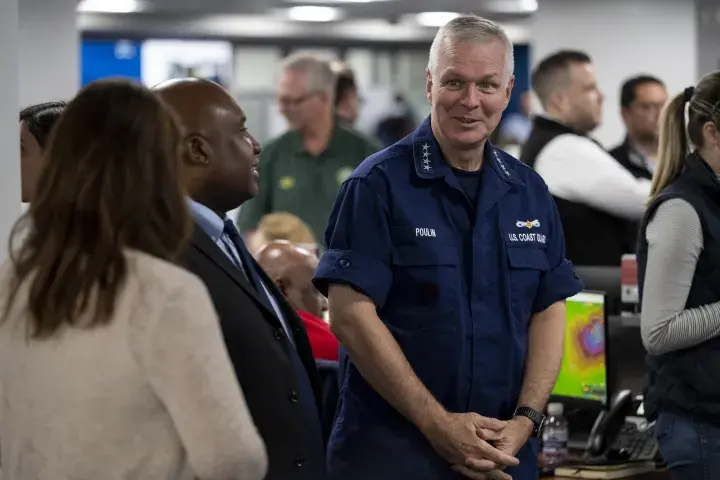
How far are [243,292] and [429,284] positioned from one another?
19.5 inches

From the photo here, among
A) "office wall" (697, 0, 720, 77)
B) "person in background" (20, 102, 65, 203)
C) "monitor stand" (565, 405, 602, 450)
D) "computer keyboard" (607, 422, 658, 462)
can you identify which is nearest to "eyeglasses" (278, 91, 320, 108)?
"monitor stand" (565, 405, 602, 450)

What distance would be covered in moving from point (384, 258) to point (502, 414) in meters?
0.41

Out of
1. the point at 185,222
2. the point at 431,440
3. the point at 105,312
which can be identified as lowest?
the point at 431,440

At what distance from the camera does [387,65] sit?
44.6 ft

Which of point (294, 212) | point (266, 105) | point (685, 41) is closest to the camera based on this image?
point (294, 212)

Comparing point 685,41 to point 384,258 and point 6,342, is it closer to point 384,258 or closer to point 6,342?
point 384,258

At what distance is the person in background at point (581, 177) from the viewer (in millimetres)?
4867

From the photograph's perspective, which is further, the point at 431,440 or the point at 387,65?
the point at 387,65

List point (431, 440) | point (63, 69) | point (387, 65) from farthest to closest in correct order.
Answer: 1. point (387, 65)
2. point (63, 69)
3. point (431, 440)

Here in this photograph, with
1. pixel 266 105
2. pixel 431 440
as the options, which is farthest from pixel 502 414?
pixel 266 105

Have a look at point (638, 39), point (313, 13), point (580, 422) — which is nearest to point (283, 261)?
point (580, 422)

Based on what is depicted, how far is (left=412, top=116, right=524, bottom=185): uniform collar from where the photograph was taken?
8.21 ft

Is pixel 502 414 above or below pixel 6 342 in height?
below

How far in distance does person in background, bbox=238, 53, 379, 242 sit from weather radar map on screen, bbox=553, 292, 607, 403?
1.81 meters
